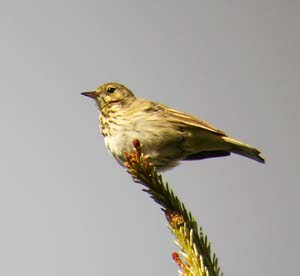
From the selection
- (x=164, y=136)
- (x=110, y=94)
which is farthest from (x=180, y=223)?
(x=110, y=94)

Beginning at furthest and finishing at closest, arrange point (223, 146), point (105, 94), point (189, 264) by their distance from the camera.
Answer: point (105, 94)
point (223, 146)
point (189, 264)

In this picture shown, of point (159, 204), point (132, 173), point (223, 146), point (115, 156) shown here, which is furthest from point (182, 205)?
point (223, 146)

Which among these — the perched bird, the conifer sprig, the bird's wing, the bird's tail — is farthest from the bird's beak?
the conifer sprig

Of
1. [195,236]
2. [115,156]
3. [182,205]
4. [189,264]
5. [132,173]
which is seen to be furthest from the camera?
[115,156]

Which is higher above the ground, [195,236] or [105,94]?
[105,94]

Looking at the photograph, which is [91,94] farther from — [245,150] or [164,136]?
[245,150]

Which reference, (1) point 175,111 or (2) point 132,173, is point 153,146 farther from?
(2) point 132,173

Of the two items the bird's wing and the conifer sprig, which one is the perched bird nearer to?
the bird's wing

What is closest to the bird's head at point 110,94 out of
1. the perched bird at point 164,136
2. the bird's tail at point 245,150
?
the perched bird at point 164,136
